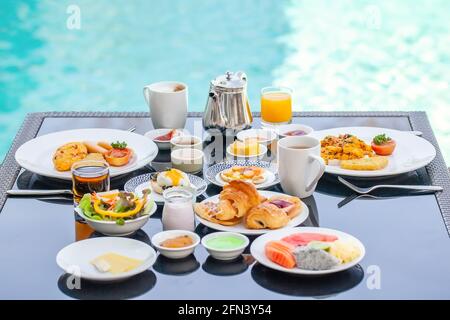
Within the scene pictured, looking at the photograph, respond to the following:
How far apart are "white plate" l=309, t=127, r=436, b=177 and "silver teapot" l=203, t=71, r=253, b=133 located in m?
0.20

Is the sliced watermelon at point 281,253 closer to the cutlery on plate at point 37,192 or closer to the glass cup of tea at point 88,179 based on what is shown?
the glass cup of tea at point 88,179

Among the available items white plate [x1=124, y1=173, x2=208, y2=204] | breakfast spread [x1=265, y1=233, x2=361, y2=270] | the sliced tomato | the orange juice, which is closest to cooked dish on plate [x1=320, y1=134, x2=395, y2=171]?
the sliced tomato

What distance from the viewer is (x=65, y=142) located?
231 cm

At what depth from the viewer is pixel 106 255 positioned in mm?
1685

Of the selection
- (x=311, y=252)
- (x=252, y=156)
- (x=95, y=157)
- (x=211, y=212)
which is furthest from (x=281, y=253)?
(x=95, y=157)

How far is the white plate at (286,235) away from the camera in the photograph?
1.60 meters

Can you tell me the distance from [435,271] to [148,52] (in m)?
5.16

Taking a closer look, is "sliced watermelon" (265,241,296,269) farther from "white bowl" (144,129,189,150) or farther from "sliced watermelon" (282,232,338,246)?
"white bowl" (144,129,189,150)

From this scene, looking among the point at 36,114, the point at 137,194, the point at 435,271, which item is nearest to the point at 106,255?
the point at 137,194

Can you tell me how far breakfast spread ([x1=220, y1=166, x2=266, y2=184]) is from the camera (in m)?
2.07

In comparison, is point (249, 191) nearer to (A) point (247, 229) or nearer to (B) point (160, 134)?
(A) point (247, 229)

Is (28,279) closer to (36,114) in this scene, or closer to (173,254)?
(173,254)

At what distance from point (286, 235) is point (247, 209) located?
12cm

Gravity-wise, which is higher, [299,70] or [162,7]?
[162,7]
